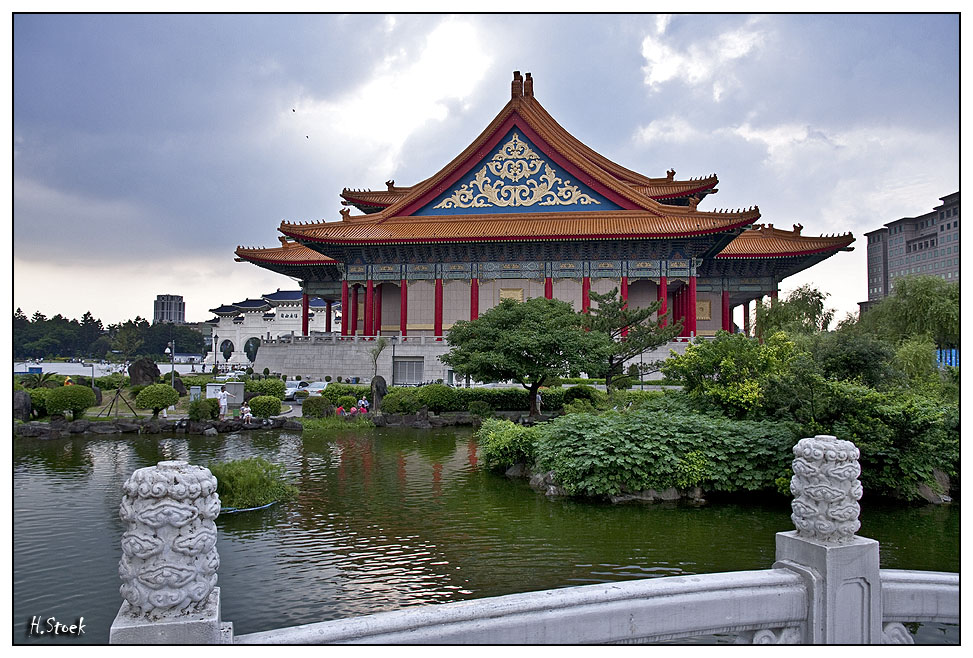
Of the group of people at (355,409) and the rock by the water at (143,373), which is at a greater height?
the rock by the water at (143,373)

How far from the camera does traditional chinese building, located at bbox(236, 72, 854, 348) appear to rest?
31344 mm

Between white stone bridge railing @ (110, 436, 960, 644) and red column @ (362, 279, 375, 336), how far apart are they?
30.0m

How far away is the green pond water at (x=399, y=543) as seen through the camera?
5.90m

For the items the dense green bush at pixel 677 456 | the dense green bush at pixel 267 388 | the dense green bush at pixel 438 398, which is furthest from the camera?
the dense green bush at pixel 267 388

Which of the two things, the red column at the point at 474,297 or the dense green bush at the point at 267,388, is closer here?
the dense green bush at the point at 267,388

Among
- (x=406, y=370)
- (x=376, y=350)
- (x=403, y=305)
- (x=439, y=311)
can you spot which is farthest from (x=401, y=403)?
(x=403, y=305)

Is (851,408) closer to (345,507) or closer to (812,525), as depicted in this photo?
(812,525)

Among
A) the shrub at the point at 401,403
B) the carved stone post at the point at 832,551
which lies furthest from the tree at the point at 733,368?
the shrub at the point at 401,403

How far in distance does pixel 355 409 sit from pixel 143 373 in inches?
334

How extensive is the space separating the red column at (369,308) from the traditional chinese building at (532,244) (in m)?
0.10

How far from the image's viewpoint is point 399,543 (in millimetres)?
7598

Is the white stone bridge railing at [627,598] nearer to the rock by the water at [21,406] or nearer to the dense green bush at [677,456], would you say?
the dense green bush at [677,456]

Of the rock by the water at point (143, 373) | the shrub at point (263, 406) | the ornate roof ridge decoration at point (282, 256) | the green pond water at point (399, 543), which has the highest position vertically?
the ornate roof ridge decoration at point (282, 256)

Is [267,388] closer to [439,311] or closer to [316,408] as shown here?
[316,408]
